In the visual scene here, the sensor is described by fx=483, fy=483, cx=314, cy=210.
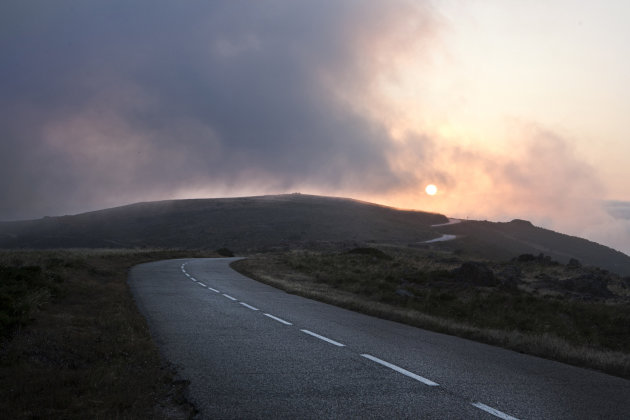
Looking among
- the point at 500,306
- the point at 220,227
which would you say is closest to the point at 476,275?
the point at 500,306

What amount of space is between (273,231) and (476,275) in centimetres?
8390

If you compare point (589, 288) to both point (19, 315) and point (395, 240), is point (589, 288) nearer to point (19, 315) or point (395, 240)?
point (19, 315)

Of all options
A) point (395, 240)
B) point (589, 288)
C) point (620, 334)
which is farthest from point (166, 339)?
point (395, 240)

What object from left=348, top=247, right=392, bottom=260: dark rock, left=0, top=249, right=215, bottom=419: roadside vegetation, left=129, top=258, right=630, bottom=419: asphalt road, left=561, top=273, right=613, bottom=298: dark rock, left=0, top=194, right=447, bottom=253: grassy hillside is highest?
left=0, top=194, right=447, bottom=253: grassy hillside

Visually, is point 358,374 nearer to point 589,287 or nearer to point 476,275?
point 476,275

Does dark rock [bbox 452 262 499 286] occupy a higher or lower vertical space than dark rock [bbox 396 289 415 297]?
higher

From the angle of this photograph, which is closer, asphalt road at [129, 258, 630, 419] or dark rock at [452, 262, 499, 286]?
asphalt road at [129, 258, 630, 419]

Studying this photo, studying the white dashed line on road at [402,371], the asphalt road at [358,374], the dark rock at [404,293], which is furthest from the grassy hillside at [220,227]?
the white dashed line on road at [402,371]

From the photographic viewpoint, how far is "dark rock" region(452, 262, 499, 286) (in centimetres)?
2989

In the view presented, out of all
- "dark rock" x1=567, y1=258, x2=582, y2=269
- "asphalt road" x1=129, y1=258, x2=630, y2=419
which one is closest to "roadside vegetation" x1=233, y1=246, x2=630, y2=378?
"asphalt road" x1=129, y1=258, x2=630, y2=419

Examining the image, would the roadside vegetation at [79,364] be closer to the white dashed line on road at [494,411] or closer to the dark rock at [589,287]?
the white dashed line on road at [494,411]

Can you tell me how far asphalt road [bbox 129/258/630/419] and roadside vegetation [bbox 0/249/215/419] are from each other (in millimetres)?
435

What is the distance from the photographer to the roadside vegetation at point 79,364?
18.1 feet

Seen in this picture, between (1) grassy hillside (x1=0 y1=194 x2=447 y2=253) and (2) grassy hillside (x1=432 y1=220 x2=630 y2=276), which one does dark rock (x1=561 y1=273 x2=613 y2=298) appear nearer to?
(1) grassy hillside (x1=0 y1=194 x2=447 y2=253)
